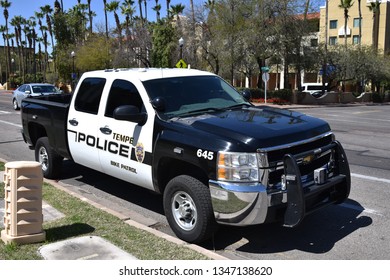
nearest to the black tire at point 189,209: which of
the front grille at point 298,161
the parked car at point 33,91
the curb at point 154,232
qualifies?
the curb at point 154,232

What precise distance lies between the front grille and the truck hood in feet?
0.23

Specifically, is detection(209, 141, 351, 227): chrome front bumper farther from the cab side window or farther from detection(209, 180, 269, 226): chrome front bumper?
the cab side window

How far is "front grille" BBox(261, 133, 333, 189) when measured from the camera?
4301 millimetres

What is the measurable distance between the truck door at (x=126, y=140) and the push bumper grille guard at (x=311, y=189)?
5.64 feet

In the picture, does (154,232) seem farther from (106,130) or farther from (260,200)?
(106,130)

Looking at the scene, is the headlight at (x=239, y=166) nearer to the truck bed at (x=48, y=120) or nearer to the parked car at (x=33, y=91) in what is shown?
the truck bed at (x=48, y=120)

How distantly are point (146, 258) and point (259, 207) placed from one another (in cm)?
123

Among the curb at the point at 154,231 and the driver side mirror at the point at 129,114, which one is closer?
the curb at the point at 154,231

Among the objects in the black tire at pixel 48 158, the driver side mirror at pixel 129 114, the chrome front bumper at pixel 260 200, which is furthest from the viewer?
the black tire at pixel 48 158

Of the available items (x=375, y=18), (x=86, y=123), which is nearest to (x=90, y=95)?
(x=86, y=123)

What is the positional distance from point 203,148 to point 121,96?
189 centimetres

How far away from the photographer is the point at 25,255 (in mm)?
4301

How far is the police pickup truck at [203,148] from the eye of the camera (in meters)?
4.27

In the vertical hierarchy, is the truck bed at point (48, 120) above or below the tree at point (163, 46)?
below
